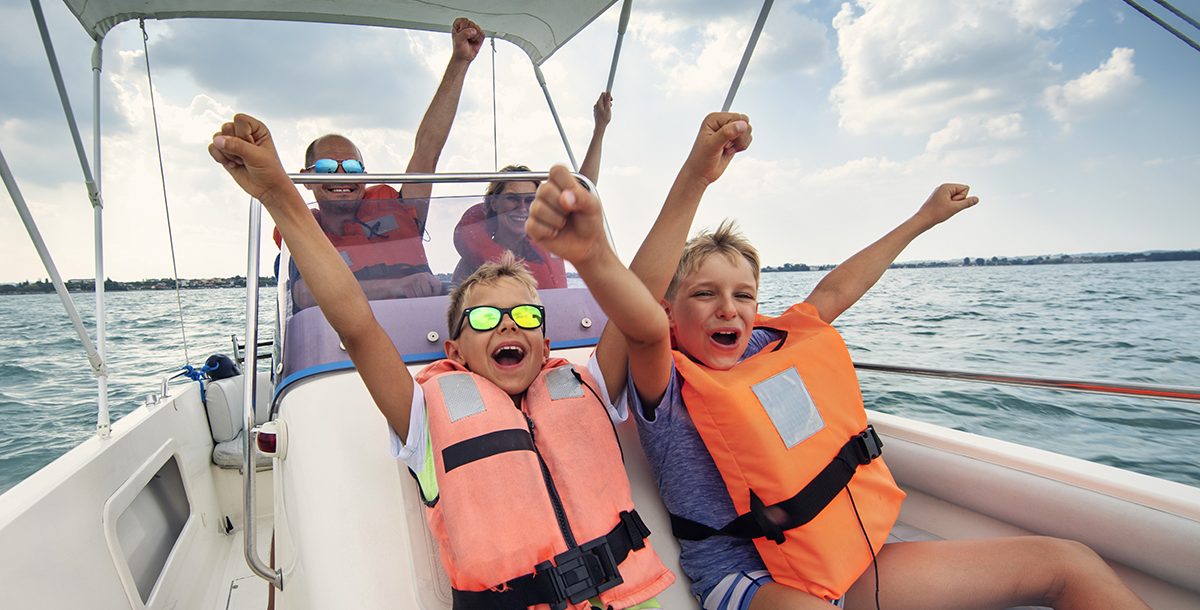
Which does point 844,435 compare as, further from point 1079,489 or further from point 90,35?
point 90,35

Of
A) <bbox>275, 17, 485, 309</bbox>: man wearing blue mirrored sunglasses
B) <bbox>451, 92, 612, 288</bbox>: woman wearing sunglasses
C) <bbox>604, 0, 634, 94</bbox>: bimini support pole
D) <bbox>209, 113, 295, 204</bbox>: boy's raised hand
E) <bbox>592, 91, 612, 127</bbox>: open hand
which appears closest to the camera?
<bbox>209, 113, 295, 204</bbox>: boy's raised hand

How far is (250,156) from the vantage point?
1.13 metres

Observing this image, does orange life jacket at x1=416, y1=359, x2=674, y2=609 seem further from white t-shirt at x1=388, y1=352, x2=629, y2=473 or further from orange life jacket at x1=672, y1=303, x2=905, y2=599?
orange life jacket at x1=672, y1=303, x2=905, y2=599

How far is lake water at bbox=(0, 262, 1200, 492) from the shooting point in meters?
4.60

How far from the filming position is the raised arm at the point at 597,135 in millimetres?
3529

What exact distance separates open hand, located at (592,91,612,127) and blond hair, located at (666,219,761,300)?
78.2 inches

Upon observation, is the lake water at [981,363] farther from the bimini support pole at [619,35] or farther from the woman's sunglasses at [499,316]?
the bimini support pole at [619,35]

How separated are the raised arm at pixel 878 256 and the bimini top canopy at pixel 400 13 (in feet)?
6.83

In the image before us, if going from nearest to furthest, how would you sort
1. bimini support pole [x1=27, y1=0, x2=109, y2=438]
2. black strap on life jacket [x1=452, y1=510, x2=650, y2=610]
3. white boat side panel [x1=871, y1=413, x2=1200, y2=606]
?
black strap on life jacket [x1=452, y1=510, x2=650, y2=610]
white boat side panel [x1=871, y1=413, x2=1200, y2=606]
bimini support pole [x1=27, y1=0, x2=109, y2=438]

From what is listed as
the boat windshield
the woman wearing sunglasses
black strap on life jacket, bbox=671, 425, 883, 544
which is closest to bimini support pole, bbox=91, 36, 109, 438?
the boat windshield

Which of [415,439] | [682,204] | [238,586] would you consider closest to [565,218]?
[682,204]

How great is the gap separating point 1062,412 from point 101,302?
682 cm

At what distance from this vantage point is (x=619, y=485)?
4.91 feet

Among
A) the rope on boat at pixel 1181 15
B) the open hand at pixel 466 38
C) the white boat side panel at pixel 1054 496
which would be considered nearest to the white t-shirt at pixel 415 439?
the white boat side panel at pixel 1054 496
